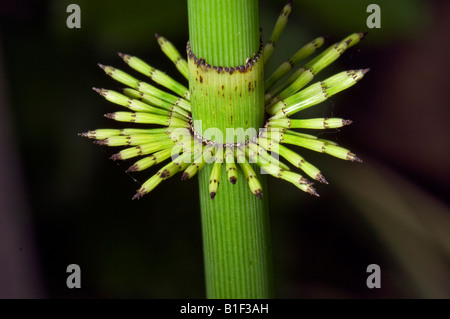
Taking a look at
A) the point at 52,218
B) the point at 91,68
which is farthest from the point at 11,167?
the point at 91,68

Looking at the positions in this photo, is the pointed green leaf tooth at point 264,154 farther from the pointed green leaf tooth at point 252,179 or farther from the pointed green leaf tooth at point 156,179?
the pointed green leaf tooth at point 156,179

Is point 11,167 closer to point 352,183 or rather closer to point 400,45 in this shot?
point 352,183

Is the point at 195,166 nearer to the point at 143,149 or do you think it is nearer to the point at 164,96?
the point at 143,149

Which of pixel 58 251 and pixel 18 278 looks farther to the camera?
pixel 58 251

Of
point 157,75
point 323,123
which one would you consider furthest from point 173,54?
point 323,123

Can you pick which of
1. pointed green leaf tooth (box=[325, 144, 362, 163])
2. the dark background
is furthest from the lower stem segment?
the dark background

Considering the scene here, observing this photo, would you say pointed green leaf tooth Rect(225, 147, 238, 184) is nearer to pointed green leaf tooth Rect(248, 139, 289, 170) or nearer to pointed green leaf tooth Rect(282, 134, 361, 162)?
pointed green leaf tooth Rect(248, 139, 289, 170)
